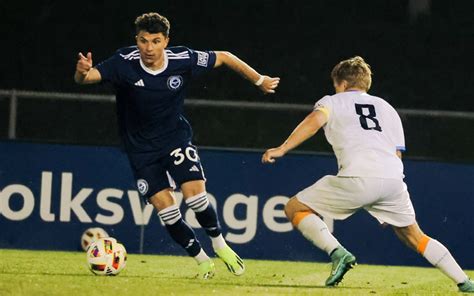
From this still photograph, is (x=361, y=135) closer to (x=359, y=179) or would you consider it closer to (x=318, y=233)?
(x=359, y=179)

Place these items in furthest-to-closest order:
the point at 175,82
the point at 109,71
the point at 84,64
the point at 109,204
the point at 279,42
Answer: the point at 279,42 < the point at 109,204 < the point at 175,82 < the point at 109,71 < the point at 84,64

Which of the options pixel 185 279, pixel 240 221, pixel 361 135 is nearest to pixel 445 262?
pixel 361 135

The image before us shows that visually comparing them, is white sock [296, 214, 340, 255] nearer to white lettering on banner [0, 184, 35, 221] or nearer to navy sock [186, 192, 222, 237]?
navy sock [186, 192, 222, 237]

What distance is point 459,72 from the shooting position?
19.4 m

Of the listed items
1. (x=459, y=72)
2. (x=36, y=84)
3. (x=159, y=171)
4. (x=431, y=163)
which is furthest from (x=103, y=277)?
(x=459, y=72)

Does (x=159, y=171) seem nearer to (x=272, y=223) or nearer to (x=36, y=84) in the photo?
(x=272, y=223)

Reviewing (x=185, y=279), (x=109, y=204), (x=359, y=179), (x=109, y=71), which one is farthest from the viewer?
(x=109, y=204)

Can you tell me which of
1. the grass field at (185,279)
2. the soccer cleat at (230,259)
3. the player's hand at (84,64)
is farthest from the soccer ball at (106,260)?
the player's hand at (84,64)

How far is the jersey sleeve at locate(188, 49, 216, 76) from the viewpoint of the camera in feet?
31.4

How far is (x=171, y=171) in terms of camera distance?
9.41 m

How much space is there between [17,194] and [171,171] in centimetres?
317

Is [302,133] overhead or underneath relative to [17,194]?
overhead

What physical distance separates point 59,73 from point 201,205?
9.88m

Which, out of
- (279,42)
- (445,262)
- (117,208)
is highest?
(445,262)
